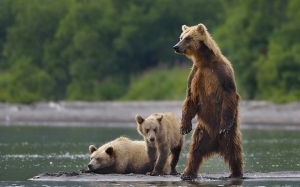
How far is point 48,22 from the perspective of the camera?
Result: 5016cm

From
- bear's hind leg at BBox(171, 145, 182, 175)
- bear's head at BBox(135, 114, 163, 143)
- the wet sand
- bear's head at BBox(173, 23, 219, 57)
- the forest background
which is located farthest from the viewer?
the forest background

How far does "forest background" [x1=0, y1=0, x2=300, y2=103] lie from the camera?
4353 centimetres

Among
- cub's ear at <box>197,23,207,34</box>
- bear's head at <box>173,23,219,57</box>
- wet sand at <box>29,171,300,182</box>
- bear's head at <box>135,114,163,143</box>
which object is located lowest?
wet sand at <box>29,171,300,182</box>

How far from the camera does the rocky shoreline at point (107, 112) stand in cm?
3603

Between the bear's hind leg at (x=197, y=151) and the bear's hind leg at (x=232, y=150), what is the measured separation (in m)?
0.18

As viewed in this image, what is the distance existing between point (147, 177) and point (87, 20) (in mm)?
35363

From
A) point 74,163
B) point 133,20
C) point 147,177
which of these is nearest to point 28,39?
point 133,20

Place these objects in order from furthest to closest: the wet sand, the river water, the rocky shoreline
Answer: the rocky shoreline, the wet sand, the river water

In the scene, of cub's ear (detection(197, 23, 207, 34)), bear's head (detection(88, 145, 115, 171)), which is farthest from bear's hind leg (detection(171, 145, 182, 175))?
cub's ear (detection(197, 23, 207, 34))

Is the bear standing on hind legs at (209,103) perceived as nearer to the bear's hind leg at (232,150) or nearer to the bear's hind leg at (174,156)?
the bear's hind leg at (232,150)

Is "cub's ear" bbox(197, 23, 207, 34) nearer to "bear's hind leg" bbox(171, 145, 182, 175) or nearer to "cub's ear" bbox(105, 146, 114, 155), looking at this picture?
"bear's hind leg" bbox(171, 145, 182, 175)

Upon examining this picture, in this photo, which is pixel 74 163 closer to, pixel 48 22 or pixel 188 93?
pixel 188 93

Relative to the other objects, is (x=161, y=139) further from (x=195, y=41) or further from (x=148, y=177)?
(x=195, y=41)

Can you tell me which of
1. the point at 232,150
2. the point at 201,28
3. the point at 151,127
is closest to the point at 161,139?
the point at 151,127
